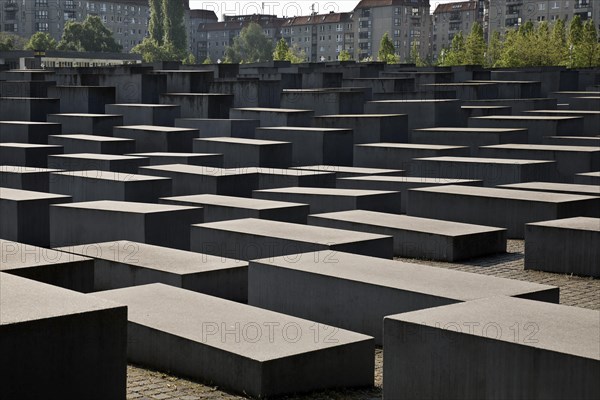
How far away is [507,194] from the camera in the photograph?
17.6 meters

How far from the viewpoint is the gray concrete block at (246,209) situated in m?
16.4

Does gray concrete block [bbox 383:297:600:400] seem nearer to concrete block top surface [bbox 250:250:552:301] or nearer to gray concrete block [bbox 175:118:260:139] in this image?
concrete block top surface [bbox 250:250:552:301]

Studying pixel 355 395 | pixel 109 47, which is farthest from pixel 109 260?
pixel 109 47

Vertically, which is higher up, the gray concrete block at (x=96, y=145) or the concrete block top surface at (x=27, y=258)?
the gray concrete block at (x=96, y=145)

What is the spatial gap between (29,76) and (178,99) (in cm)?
1132

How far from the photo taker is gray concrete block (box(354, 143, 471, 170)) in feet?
77.7

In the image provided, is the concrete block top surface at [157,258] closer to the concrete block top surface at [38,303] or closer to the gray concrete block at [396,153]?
the concrete block top surface at [38,303]

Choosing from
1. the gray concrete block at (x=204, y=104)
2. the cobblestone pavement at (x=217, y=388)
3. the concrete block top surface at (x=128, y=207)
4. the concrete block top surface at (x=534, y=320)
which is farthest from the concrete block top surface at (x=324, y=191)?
the gray concrete block at (x=204, y=104)

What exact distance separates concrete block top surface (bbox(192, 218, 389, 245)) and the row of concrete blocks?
47.2 inches

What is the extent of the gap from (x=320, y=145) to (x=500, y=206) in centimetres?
880

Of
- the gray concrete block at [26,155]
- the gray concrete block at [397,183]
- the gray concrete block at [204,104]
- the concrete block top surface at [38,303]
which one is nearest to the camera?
the concrete block top surface at [38,303]

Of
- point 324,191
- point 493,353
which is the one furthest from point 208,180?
point 493,353

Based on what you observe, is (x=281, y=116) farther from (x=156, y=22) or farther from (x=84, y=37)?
(x=156, y=22)

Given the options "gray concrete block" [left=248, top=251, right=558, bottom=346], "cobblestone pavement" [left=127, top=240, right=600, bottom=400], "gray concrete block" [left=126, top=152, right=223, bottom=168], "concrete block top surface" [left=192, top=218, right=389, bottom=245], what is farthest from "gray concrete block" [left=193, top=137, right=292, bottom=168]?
"gray concrete block" [left=248, top=251, right=558, bottom=346]
